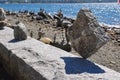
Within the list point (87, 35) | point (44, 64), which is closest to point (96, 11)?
point (87, 35)

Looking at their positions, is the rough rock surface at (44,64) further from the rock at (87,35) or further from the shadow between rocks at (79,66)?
the rock at (87,35)

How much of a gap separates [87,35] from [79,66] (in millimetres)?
593

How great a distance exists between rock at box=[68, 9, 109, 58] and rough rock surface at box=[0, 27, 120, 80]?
0.19 metres

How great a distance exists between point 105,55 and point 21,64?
555cm

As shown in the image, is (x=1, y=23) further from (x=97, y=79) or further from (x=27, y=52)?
(x=97, y=79)

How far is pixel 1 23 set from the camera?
31.1 feet

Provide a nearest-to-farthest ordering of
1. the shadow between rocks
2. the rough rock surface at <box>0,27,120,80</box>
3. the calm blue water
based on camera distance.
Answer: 1. the rough rock surface at <box>0,27,120,80</box>
2. the shadow between rocks
3. the calm blue water

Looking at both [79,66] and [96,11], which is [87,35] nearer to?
[79,66]

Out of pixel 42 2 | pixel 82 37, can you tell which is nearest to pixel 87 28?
pixel 82 37

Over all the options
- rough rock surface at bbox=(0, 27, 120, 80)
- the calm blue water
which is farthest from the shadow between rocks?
the calm blue water

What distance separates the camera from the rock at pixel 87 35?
538 cm

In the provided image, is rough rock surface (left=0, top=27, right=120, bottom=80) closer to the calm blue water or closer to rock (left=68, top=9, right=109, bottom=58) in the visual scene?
rock (left=68, top=9, right=109, bottom=58)

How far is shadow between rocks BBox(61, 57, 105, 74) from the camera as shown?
482 centimetres

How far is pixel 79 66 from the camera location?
5078 mm
